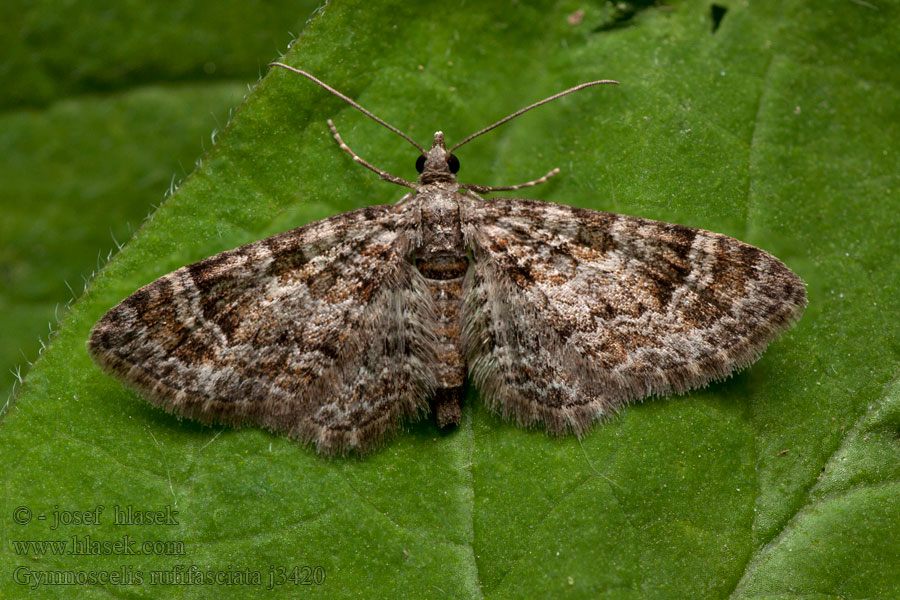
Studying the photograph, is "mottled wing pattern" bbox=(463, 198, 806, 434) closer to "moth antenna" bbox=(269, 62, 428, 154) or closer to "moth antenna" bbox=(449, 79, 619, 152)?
"moth antenna" bbox=(449, 79, 619, 152)

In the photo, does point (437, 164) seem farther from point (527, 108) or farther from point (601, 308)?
→ point (601, 308)

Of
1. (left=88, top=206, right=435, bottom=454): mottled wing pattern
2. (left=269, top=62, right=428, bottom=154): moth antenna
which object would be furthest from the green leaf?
(left=88, top=206, right=435, bottom=454): mottled wing pattern

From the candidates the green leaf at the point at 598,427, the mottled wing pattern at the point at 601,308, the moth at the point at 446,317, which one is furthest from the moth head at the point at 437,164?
the mottled wing pattern at the point at 601,308

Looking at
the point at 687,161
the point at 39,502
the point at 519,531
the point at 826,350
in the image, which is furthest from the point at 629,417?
the point at 39,502

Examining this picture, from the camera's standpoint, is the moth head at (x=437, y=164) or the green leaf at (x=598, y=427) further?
the moth head at (x=437, y=164)

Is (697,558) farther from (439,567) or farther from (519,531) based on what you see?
(439,567)

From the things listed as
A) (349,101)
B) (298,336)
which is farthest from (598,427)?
(349,101)

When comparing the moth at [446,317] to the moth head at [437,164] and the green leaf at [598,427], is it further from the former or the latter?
the green leaf at [598,427]
